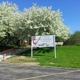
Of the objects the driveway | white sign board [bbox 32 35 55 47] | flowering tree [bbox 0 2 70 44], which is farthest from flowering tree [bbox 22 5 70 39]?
the driveway

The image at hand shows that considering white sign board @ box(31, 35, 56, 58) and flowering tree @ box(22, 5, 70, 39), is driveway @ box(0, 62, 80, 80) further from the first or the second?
flowering tree @ box(22, 5, 70, 39)

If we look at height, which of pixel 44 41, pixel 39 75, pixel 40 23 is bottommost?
→ pixel 39 75

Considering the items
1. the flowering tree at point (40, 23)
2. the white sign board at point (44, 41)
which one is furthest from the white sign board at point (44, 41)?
the flowering tree at point (40, 23)

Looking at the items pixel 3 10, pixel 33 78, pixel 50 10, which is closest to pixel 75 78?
pixel 33 78

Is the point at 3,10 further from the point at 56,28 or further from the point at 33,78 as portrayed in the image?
the point at 33,78

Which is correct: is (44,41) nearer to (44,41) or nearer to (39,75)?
(44,41)

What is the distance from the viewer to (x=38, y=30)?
26.5m

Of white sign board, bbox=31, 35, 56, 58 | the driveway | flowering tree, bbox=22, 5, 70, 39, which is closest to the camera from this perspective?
the driveway

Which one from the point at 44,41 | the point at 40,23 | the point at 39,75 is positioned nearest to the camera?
the point at 39,75

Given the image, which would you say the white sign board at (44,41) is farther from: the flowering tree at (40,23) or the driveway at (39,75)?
the driveway at (39,75)

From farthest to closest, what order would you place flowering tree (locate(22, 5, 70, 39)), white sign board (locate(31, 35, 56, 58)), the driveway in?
flowering tree (locate(22, 5, 70, 39)), white sign board (locate(31, 35, 56, 58)), the driveway

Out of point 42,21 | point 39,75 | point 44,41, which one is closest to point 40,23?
point 42,21

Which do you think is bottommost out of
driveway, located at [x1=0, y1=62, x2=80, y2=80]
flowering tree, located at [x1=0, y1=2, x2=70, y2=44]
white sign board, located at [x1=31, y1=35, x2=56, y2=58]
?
driveway, located at [x1=0, y1=62, x2=80, y2=80]

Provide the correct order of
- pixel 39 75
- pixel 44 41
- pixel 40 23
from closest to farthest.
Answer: pixel 39 75 < pixel 44 41 < pixel 40 23
